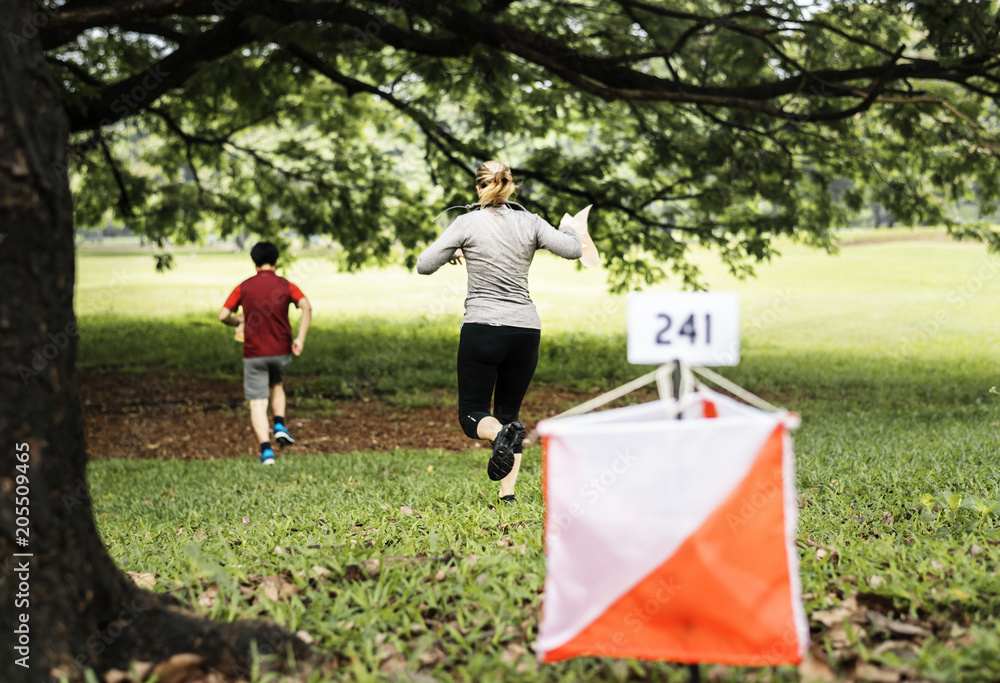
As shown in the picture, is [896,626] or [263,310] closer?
[896,626]

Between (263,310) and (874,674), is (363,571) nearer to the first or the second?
(874,674)

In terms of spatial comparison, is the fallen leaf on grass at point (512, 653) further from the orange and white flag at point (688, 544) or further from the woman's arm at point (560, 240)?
the woman's arm at point (560, 240)

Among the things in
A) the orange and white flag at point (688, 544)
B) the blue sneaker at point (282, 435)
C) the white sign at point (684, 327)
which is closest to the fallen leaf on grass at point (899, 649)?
the orange and white flag at point (688, 544)

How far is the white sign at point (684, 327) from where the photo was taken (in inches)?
90.7

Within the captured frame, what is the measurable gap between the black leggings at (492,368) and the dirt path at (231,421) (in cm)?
354

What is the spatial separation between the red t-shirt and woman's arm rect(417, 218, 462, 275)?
10.3 ft

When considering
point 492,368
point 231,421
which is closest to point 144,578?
point 492,368

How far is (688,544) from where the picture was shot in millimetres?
2191

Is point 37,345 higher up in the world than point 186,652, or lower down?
higher up

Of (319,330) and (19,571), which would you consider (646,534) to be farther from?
(319,330)

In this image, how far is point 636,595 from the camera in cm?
224

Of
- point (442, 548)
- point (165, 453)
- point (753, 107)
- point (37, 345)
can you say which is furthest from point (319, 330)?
point (37, 345)

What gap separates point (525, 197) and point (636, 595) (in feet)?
30.3

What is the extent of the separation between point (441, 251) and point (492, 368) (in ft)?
2.37
